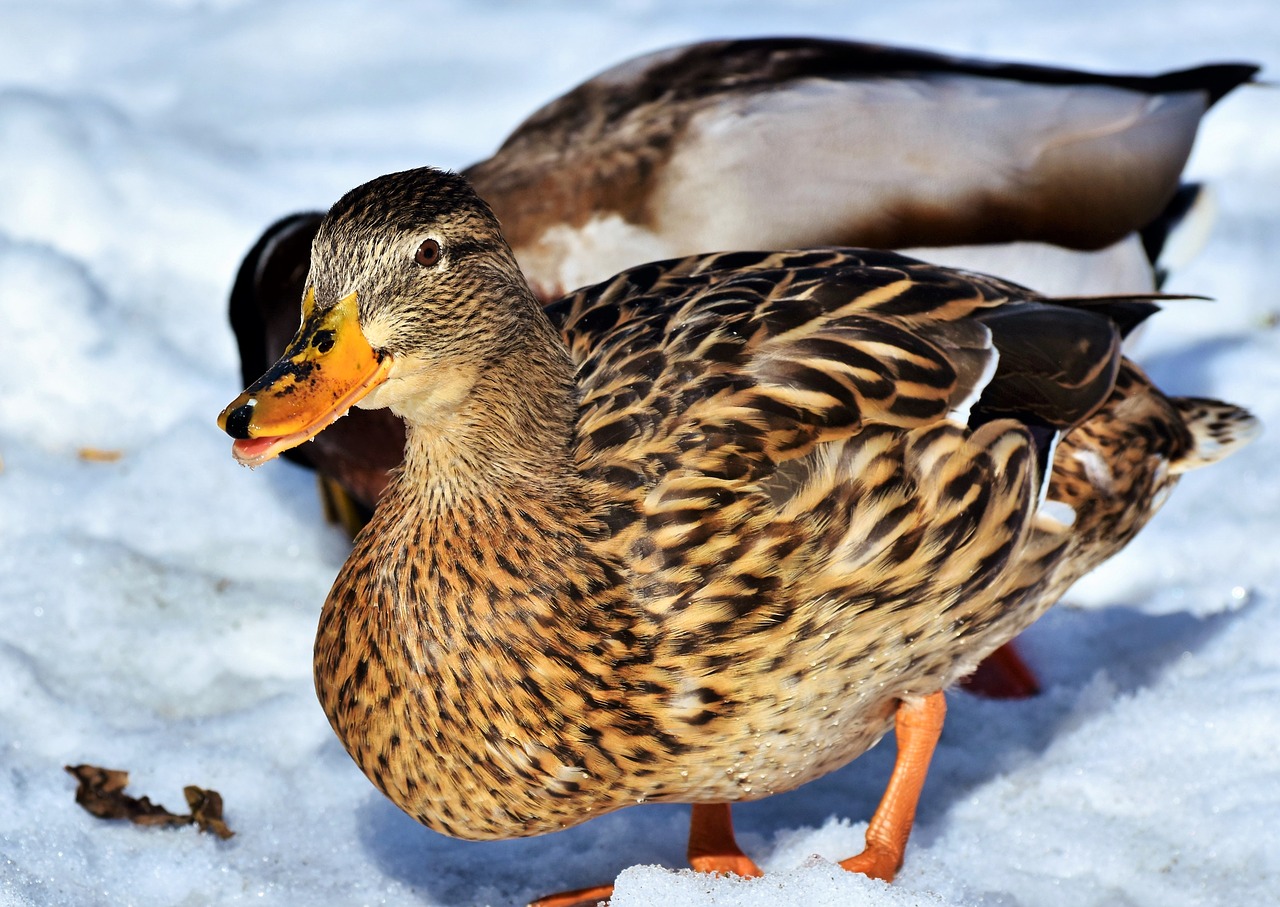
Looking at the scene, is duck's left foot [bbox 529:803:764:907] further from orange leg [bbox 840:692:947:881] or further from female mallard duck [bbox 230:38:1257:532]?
female mallard duck [bbox 230:38:1257:532]

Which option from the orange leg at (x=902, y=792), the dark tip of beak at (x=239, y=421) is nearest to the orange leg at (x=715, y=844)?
the orange leg at (x=902, y=792)

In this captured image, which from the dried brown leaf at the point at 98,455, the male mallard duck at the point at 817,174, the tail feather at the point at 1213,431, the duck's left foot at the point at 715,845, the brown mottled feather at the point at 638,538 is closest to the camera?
the brown mottled feather at the point at 638,538

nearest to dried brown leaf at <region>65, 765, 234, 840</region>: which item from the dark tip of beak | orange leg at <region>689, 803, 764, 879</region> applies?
orange leg at <region>689, 803, 764, 879</region>

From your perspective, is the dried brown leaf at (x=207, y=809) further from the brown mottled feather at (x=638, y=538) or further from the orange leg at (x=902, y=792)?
the orange leg at (x=902, y=792)

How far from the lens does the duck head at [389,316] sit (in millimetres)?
2219

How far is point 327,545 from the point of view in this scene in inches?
174

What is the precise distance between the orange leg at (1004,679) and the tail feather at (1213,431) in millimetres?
729

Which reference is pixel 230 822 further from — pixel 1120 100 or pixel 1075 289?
pixel 1120 100

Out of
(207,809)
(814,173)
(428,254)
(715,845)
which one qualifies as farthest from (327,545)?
(428,254)

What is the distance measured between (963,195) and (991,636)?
1573 millimetres

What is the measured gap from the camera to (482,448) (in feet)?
8.23

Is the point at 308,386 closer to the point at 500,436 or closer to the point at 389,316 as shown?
the point at 389,316

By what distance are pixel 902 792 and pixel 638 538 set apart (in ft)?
2.76

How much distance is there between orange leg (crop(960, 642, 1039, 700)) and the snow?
92 mm
